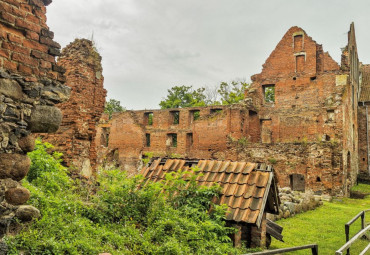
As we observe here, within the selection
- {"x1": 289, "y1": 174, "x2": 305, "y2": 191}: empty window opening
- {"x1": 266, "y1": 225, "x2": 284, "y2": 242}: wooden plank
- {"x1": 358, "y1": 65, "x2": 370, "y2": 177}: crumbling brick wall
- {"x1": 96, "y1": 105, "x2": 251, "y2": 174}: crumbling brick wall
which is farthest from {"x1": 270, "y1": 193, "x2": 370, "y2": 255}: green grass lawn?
{"x1": 358, "y1": 65, "x2": 370, "y2": 177}: crumbling brick wall

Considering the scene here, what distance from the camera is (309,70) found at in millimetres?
25453

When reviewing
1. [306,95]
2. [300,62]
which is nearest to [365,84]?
[300,62]

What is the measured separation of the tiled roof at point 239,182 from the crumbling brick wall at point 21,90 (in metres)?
3.76

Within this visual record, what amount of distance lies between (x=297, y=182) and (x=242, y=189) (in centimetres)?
1458

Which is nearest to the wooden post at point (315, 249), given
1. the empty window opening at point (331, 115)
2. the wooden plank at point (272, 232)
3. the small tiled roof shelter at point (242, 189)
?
the small tiled roof shelter at point (242, 189)

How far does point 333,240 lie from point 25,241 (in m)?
8.92

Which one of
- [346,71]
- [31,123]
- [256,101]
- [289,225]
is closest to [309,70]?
[346,71]

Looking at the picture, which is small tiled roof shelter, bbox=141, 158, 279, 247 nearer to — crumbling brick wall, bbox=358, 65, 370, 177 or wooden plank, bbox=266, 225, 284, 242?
wooden plank, bbox=266, 225, 284, 242

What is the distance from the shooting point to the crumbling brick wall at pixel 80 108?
31.9 feet

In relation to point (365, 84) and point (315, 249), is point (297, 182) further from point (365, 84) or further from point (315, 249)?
point (365, 84)

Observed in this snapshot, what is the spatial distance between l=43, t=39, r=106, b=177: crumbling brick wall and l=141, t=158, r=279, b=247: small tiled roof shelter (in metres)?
2.98

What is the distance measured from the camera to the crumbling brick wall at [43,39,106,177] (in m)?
9.73

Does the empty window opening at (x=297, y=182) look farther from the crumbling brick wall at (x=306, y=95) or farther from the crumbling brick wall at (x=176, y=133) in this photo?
the crumbling brick wall at (x=176, y=133)

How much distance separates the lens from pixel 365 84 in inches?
Result: 1283
